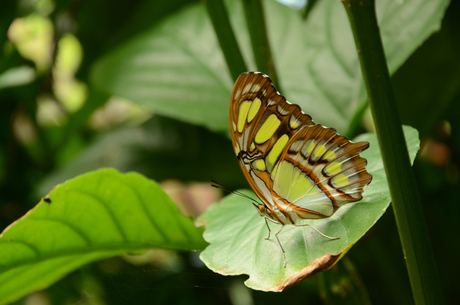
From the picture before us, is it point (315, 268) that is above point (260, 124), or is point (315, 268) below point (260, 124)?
below

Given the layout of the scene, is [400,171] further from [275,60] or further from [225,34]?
[275,60]

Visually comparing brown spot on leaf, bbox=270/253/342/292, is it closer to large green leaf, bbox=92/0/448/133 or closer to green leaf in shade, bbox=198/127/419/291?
green leaf in shade, bbox=198/127/419/291

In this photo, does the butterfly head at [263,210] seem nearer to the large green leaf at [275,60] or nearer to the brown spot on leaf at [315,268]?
the brown spot on leaf at [315,268]

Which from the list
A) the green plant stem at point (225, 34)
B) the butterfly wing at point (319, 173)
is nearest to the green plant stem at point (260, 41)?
the green plant stem at point (225, 34)

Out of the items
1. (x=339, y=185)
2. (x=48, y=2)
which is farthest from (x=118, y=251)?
(x=48, y=2)

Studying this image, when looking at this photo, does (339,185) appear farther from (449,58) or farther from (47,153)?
(47,153)

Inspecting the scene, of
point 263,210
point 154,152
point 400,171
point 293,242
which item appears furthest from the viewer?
point 154,152

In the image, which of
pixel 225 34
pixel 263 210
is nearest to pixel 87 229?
pixel 263 210
